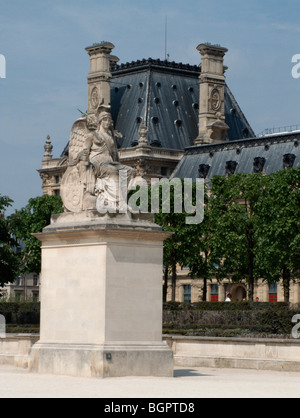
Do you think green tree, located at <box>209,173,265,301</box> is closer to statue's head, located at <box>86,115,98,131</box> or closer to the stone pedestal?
statue's head, located at <box>86,115,98,131</box>

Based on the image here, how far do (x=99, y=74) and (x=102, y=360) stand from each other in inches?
3602

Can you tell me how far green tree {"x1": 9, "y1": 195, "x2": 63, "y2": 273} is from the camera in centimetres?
8775

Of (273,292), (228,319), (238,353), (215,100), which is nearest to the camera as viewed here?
(238,353)

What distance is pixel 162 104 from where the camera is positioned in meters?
120

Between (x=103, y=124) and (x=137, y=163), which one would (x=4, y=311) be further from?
(x=137, y=163)

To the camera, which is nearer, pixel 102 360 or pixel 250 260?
pixel 102 360

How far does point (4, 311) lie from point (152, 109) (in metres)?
61.0

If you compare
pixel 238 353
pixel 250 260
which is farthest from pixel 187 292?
pixel 238 353

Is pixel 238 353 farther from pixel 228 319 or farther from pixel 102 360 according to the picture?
pixel 228 319

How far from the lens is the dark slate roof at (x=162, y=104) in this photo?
11781 centimetres

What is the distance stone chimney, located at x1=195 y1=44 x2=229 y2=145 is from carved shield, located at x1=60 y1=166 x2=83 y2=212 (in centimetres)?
8629

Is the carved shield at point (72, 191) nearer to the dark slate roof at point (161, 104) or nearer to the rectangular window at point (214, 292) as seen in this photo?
the rectangular window at point (214, 292)

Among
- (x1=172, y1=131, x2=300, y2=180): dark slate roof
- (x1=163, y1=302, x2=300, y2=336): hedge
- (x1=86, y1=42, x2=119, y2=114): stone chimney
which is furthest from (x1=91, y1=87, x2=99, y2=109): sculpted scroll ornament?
(x1=163, y1=302, x2=300, y2=336): hedge
